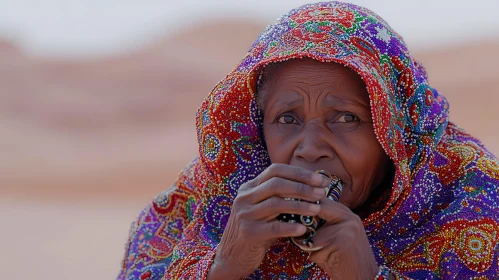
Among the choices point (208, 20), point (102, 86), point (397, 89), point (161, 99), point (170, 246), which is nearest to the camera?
point (397, 89)

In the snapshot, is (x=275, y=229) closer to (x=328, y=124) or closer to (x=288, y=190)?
(x=288, y=190)

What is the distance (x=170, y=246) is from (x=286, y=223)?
4.25ft

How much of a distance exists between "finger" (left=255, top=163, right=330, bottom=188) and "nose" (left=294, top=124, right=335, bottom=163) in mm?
285

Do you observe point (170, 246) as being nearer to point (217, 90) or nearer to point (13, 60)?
point (217, 90)

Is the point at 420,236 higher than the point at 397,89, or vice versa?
the point at 397,89

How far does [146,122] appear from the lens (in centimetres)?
1596

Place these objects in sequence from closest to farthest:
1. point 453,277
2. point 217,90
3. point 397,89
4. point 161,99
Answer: point 453,277 < point 397,89 < point 217,90 < point 161,99

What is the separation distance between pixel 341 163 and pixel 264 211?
1.74 feet

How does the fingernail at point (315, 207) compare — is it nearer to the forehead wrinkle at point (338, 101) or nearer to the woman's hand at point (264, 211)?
the woman's hand at point (264, 211)

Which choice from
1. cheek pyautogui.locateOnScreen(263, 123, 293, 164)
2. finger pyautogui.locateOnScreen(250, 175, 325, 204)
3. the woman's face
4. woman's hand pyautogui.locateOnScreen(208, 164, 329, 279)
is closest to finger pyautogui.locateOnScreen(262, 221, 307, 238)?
woman's hand pyautogui.locateOnScreen(208, 164, 329, 279)

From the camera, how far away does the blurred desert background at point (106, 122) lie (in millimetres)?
9000

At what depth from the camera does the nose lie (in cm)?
285

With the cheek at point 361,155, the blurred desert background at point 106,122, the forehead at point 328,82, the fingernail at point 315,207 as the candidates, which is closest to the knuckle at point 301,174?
the fingernail at point 315,207

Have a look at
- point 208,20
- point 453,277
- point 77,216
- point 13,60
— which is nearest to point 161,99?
point 13,60
